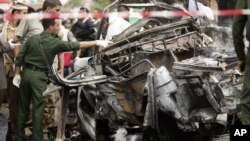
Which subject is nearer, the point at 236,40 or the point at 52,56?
the point at 236,40

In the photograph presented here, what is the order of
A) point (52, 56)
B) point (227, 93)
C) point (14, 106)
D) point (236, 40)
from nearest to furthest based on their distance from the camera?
point (236, 40)
point (227, 93)
point (52, 56)
point (14, 106)

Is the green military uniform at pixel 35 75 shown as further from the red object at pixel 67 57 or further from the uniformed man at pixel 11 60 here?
the red object at pixel 67 57

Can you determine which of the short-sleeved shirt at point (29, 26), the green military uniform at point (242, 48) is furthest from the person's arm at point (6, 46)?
the green military uniform at point (242, 48)

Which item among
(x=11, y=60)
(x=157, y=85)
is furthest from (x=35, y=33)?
(x=157, y=85)

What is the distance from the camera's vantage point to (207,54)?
23.1ft

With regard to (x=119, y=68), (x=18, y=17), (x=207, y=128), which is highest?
(x=18, y=17)

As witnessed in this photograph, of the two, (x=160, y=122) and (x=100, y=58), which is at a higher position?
(x=100, y=58)

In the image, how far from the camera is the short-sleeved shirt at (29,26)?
8633 mm

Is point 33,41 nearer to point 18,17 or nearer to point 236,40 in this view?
point 18,17

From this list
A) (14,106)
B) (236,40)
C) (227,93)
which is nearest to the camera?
(236,40)

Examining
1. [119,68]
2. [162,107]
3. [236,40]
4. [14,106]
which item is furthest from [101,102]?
[236,40]

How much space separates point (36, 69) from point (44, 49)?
0.99 feet

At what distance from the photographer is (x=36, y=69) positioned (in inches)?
299

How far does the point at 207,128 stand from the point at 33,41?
2.39 meters
